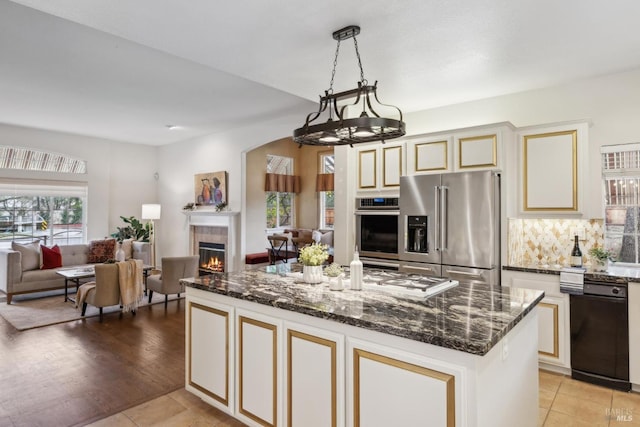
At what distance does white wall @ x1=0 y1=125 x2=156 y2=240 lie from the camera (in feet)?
23.1

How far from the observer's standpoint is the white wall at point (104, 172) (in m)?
7.05

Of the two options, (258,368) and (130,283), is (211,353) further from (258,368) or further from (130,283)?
(130,283)

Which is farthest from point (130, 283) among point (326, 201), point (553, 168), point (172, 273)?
point (553, 168)

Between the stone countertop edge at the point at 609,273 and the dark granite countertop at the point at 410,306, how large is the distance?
45.6 inches

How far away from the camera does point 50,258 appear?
618 cm

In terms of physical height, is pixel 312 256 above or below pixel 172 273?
above

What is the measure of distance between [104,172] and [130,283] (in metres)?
4.08

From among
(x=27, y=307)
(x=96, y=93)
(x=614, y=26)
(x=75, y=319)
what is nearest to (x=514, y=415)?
(x=614, y=26)

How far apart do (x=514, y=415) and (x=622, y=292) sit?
6.06 ft

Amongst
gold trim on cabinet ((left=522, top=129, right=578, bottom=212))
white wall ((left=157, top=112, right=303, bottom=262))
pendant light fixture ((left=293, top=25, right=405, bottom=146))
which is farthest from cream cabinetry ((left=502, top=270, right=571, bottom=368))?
white wall ((left=157, top=112, right=303, bottom=262))

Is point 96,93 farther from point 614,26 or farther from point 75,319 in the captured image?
point 614,26

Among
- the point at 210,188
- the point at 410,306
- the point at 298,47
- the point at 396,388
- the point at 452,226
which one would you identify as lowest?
the point at 396,388

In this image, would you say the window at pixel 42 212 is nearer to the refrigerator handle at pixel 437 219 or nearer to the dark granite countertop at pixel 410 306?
the dark granite countertop at pixel 410 306

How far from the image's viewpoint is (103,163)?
8000 millimetres
